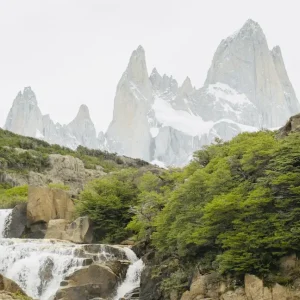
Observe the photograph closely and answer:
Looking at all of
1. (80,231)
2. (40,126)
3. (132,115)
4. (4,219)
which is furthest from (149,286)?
(40,126)

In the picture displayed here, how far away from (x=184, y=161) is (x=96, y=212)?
132 meters

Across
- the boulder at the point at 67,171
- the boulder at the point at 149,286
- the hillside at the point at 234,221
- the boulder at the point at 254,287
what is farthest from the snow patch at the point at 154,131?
the boulder at the point at 254,287

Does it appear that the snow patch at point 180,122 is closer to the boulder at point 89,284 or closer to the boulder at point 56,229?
the boulder at point 56,229

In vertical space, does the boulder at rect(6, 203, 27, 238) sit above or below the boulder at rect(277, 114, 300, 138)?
below

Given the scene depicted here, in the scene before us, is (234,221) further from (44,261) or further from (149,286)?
(44,261)

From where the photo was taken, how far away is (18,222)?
40062 mm

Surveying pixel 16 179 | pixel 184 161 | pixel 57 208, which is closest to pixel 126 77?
pixel 184 161

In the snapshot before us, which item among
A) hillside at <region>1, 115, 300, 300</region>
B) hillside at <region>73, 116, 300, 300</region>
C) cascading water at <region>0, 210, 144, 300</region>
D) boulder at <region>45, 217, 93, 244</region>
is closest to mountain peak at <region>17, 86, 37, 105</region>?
boulder at <region>45, 217, 93, 244</region>

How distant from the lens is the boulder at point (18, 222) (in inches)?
1554

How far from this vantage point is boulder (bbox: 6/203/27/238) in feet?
129

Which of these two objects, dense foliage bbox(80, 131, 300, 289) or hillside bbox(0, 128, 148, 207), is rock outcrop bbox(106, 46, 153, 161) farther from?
dense foliage bbox(80, 131, 300, 289)

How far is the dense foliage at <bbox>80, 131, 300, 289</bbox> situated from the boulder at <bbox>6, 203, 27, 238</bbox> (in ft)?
44.4

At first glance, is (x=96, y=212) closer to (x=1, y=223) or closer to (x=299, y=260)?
(x=1, y=223)

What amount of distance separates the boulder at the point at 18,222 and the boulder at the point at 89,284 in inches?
543
